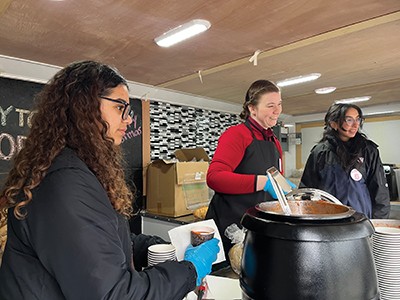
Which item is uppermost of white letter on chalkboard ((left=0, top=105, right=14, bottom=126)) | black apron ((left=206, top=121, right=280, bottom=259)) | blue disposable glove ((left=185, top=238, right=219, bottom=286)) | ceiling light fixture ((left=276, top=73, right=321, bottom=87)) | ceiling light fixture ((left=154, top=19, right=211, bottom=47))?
ceiling light fixture ((left=276, top=73, right=321, bottom=87))

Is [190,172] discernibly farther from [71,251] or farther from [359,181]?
[71,251]

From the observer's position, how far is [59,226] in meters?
0.67

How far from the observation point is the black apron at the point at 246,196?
163 centimetres

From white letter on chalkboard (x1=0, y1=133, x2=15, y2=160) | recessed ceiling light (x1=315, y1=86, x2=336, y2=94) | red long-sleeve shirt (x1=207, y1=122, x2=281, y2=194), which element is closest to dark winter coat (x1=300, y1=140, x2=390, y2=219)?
red long-sleeve shirt (x1=207, y1=122, x2=281, y2=194)

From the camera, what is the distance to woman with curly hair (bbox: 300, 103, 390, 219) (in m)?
1.93

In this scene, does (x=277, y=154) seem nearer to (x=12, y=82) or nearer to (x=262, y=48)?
(x=262, y=48)

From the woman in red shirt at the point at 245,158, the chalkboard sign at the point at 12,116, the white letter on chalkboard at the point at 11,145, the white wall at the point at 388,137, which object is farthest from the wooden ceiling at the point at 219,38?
the white wall at the point at 388,137

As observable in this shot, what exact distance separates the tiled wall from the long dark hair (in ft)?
5.48

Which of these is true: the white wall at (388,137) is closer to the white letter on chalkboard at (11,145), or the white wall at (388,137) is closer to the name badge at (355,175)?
the name badge at (355,175)

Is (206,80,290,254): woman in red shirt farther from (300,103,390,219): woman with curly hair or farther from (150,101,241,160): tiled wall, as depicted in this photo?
(150,101,241,160): tiled wall

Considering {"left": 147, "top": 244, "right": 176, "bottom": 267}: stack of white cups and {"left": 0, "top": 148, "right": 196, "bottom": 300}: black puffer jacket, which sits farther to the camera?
{"left": 147, "top": 244, "right": 176, "bottom": 267}: stack of white cups

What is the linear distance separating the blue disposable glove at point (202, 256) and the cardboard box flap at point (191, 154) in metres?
2.22

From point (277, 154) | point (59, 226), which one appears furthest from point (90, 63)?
point (277, 154)

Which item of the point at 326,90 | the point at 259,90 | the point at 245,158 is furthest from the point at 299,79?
the point at 245,158
